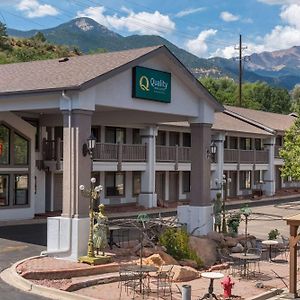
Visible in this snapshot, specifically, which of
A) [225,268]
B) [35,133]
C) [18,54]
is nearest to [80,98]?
[225,268]

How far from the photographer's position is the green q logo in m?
20.4

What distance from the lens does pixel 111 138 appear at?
36938 mm

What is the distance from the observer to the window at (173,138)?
4205cm

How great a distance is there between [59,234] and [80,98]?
4.22 m

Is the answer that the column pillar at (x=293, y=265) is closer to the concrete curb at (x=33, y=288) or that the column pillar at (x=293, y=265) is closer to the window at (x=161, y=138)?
the concrete curb at (x=33, y=288)

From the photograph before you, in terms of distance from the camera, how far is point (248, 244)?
22.8m

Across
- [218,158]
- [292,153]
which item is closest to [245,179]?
[218,158]

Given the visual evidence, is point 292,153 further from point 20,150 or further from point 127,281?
point 127,281

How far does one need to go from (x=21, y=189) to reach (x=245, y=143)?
2750cm

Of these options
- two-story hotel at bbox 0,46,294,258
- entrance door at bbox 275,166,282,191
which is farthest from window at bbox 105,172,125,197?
entrance door at bbox 275,166,282,191

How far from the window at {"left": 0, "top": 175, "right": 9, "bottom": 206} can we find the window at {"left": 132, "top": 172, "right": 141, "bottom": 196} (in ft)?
Result: 42.4

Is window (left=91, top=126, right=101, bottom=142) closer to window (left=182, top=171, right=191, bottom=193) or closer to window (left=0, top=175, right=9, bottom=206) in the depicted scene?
window (left=0, top=175, right=9, bottom=206)

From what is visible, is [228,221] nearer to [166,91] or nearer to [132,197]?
[166,91]

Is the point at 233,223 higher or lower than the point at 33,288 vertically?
higher
